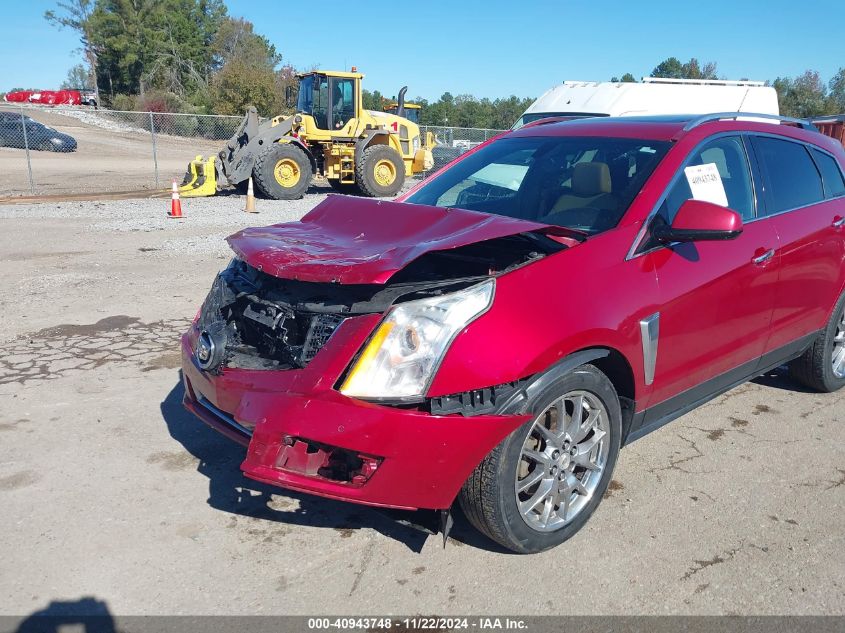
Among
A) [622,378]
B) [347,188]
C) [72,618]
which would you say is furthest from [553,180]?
[347,188]

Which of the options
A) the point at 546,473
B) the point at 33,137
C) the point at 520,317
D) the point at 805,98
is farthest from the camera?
the point at 805,98

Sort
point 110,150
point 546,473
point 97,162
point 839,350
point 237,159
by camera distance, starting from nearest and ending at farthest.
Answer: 1. point 546,473
2. point 839,350
3. point 237,159
4. point 97,162
5. point 110,150

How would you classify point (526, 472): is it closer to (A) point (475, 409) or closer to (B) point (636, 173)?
(A) point (475, 409)

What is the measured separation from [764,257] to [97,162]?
99.6 feet

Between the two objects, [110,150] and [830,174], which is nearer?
[830,174]

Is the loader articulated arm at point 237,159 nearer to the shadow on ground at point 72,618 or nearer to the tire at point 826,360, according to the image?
the tire at point 826,360

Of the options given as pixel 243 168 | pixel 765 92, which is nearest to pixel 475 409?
pixel 765 92

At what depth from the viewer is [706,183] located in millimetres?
3766

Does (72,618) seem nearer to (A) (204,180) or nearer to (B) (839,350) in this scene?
(B) (839,350)

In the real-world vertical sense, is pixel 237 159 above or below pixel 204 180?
above

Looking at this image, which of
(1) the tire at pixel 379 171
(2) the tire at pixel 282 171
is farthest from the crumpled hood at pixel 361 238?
(1) the tire at pixel 379 171

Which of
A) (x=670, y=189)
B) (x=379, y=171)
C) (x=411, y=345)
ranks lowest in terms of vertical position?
(x=379, y=171)

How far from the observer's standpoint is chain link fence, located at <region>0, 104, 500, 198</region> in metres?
21.1

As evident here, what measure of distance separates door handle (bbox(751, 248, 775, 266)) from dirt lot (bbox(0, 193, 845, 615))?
1102 mm
